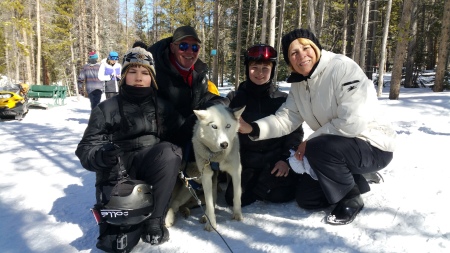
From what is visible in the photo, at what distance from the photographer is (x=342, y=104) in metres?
2.45

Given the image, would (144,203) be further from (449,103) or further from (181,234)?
(449,103)

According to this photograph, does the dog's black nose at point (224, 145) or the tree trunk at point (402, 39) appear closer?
the dog's black nose at point (224, 145)

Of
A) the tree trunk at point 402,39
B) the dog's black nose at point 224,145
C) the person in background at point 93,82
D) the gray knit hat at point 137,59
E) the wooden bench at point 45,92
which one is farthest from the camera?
the wooden bench at point 45,92

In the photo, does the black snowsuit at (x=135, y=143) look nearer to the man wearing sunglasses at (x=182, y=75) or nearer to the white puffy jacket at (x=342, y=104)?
the man wearing sunglasses at (x=182, y=75)

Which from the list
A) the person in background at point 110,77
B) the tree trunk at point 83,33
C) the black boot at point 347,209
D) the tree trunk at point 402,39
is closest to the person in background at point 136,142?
the black boot at point 347,209

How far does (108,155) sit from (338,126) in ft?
6.58

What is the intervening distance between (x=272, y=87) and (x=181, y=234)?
2.01m

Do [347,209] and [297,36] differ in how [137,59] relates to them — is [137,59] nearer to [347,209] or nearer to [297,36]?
[297,36]

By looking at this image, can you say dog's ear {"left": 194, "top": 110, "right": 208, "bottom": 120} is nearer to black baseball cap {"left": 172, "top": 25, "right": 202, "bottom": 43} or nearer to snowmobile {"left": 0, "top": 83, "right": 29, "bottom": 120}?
black baseball cap {"left": 172, "top": 25, "right": 202, "bottom": 43}

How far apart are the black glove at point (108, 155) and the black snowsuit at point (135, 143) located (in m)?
0.03

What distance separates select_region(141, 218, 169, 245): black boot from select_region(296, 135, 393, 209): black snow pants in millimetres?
1504

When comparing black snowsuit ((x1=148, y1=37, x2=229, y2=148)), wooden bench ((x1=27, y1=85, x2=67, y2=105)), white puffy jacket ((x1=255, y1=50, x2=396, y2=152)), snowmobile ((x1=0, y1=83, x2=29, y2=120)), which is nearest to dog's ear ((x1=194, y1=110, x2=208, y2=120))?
black snowsuit ((x1=148, y1=37, x2=229, y2=148))

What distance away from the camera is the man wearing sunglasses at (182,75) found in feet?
10.5

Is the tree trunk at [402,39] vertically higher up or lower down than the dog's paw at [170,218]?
higher up
